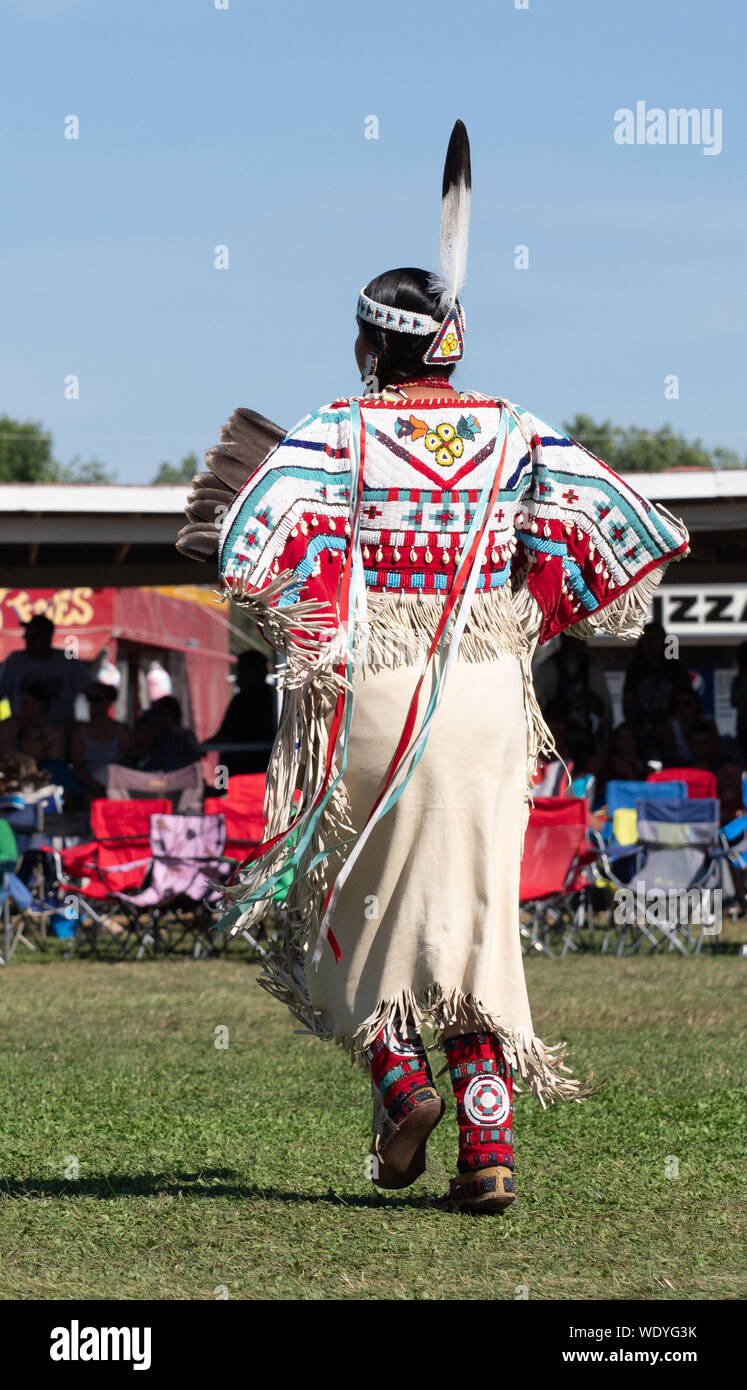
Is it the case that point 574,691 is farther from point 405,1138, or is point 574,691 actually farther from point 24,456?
point 24,456

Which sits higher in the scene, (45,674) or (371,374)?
(371,374)

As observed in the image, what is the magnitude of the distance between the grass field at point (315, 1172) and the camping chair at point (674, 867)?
236 centimetres

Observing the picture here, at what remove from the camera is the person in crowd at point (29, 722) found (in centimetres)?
1095

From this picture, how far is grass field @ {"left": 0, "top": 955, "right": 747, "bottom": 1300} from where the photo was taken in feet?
9.94

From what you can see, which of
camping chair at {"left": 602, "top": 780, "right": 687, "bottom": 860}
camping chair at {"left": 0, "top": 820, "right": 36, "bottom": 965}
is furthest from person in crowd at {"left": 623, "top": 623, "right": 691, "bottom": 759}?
camping chair at {"left": 0, "top": 820, "right": 36, "bottom": 965}

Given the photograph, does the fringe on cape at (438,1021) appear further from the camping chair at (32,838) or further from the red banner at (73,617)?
the red banner at (73,617)

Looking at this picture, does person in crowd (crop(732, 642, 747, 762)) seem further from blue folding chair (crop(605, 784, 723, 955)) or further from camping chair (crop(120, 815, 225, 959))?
camping chair (crop(120, 815, 225, 959))

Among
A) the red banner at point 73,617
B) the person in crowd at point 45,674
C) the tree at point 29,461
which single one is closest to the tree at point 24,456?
the tree at point 29,461

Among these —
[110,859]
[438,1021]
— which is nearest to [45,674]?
[110,859]

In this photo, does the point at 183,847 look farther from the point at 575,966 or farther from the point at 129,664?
the point at 129,664

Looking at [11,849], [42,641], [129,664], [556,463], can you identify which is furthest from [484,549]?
[129,664]

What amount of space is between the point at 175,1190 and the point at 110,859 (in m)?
5.67

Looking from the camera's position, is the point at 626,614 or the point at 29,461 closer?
the point at 626,614

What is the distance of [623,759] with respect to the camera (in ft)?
36.0
